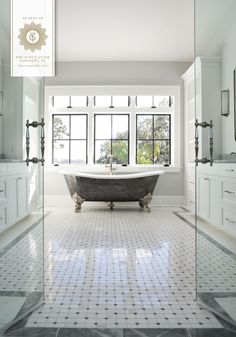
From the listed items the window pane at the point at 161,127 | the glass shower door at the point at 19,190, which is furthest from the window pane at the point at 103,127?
the glass shower door at the point at 19,190

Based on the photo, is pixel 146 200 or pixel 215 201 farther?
pixel 146 200

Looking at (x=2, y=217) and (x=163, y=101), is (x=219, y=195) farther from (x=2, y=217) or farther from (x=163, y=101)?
(x=163, y=101)

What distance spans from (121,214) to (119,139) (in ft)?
6.01

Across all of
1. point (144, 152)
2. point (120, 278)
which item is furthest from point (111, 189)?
point (120, 278)

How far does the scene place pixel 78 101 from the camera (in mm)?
6145

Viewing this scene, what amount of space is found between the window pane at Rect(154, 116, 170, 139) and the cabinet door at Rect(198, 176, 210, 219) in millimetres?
4062

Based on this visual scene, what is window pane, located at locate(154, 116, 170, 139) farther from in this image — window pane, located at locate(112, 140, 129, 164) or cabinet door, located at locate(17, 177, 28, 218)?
cabinet door, located at locate(17, 177, 28, 218)

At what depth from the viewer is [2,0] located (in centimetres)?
163

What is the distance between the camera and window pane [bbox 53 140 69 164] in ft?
20.2

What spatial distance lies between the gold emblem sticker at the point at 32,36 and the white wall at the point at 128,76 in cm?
129

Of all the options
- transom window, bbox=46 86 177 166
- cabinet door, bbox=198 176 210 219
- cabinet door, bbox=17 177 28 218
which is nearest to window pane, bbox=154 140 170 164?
transom window, bbox=46 86 177 166

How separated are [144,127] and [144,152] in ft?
1.67

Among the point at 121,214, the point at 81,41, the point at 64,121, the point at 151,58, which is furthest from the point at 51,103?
the point at 121,214

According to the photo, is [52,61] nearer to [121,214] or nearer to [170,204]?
[121,214]
